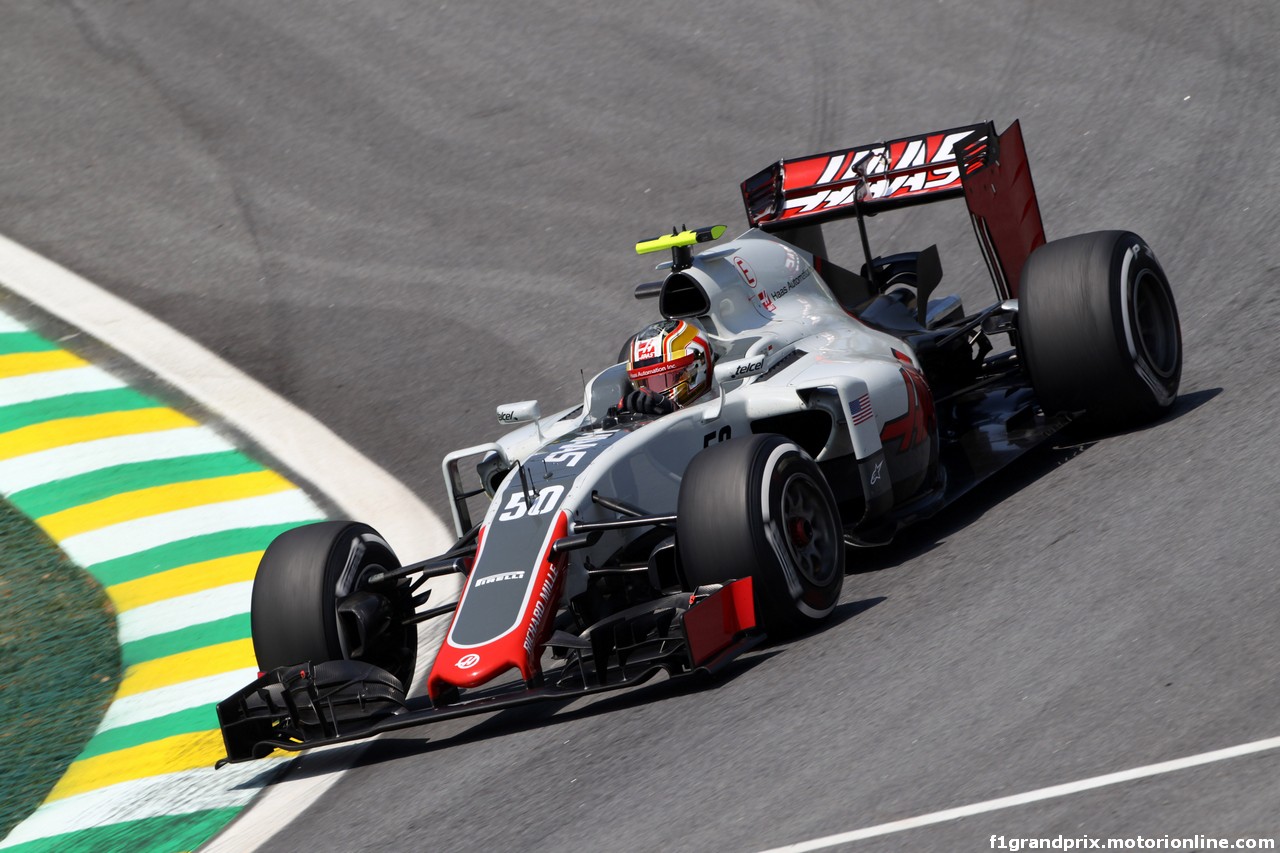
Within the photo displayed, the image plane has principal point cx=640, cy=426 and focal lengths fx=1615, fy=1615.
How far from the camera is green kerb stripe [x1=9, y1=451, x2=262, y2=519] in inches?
412

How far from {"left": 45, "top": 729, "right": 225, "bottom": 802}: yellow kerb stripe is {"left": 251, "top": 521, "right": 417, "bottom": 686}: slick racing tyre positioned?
60 cm

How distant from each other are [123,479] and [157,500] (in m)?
0.43

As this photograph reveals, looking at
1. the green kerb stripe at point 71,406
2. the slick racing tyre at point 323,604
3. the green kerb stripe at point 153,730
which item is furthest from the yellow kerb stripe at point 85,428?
the slick racing tyre at point 323,604

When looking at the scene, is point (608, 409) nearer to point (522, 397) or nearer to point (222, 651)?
point (222, 651)

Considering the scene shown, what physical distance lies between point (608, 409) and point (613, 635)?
5.86 ft

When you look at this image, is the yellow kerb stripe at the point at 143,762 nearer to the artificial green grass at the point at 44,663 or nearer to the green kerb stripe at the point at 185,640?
the artificial green grass at the point at 44,663

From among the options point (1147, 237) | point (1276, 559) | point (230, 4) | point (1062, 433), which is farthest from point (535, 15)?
point (1276, 559)

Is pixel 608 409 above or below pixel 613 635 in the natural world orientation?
above

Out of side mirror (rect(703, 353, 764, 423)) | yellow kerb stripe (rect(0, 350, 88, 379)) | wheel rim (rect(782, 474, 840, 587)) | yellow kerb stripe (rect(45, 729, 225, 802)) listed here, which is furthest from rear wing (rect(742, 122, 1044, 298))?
yellow kerb stripe (rect(0, 350, 88, 379))

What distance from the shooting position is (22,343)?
12.8 meters

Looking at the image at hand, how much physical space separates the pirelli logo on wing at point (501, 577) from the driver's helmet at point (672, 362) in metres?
1.48

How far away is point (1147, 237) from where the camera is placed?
11344 millimetres

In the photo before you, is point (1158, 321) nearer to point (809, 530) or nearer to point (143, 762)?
point (809, 530)

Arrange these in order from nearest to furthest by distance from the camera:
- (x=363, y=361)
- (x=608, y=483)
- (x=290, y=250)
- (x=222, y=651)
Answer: (x=608, y=483) < (x=222, y=651) < (x=363, y=361) < (x=290, y=250)
